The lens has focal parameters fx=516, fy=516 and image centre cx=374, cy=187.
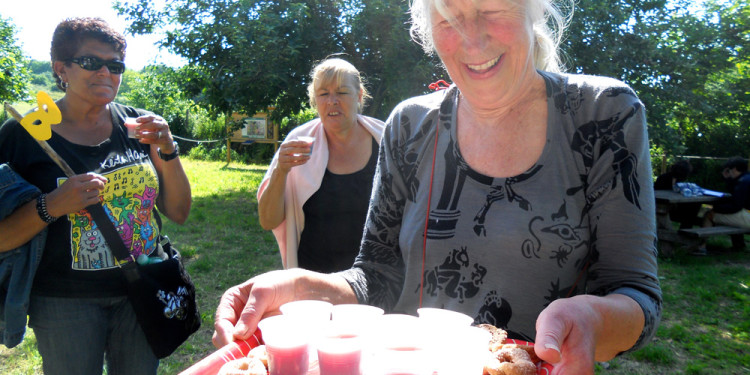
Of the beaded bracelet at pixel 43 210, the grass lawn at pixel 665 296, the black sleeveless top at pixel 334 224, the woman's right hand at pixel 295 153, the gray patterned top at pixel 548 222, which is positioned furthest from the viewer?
the grass lawn at pixel 665 296

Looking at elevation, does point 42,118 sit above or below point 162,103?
below

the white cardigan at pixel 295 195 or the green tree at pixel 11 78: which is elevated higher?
the green tree at pixel 11 78

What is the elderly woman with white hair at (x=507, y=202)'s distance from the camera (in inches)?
53.5

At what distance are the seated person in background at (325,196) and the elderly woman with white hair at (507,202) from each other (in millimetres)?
1491

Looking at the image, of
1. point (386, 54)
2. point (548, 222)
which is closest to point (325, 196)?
point (548, 222)

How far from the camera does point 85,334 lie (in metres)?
2.52

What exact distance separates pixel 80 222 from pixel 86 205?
0.70 ft

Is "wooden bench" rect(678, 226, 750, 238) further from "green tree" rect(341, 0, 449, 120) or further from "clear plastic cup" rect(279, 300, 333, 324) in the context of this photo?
"clear plastic cup" rect(279, 300, 333, 324)

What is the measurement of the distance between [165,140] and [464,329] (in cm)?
218

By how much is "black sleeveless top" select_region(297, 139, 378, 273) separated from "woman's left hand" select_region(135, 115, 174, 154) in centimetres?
97

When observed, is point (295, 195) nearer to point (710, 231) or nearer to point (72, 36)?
point (72, 36)

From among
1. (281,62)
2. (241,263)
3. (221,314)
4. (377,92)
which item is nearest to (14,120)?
(221,314)

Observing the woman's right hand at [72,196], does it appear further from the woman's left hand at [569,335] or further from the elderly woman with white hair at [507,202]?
the woman's left hand at [569,335]

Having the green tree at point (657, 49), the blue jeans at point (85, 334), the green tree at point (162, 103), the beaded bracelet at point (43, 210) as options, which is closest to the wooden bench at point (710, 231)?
the green tree at point (657, 49)
